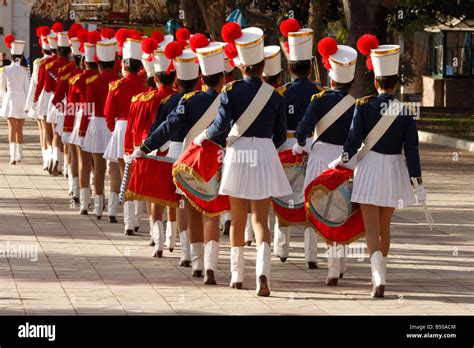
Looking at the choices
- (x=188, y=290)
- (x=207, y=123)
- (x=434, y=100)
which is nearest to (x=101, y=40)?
(x=207, y=123)

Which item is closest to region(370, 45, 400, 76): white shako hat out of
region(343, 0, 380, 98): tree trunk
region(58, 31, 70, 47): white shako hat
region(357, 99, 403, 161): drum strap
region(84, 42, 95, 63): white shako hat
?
region(357, 99, 403, 161): drum strap

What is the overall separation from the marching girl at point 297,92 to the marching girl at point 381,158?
1.59 meters

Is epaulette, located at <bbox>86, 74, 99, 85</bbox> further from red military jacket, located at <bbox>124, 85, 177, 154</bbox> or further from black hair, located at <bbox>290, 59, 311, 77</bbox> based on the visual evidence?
black hair, located at <bbox>290, 59, 311, 77</bbox>

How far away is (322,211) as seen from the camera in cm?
1302

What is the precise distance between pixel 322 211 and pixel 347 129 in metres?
1.01

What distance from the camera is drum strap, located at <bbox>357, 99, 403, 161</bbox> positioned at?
12.4 m

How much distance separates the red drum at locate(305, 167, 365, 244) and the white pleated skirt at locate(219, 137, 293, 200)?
0.52 m

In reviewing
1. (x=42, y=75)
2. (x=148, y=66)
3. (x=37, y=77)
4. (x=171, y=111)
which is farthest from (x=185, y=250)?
(x=37, y=77)

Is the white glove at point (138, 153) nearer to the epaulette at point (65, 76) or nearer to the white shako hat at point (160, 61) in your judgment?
the white shako hat at point (160, 61)

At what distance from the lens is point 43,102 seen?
77.8ft

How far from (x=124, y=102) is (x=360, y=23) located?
56.6 feet

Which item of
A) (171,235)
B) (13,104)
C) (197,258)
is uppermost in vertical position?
(197,258)

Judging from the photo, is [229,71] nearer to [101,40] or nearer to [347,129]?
[101,40]

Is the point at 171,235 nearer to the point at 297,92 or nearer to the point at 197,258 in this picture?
the point at 197,258
